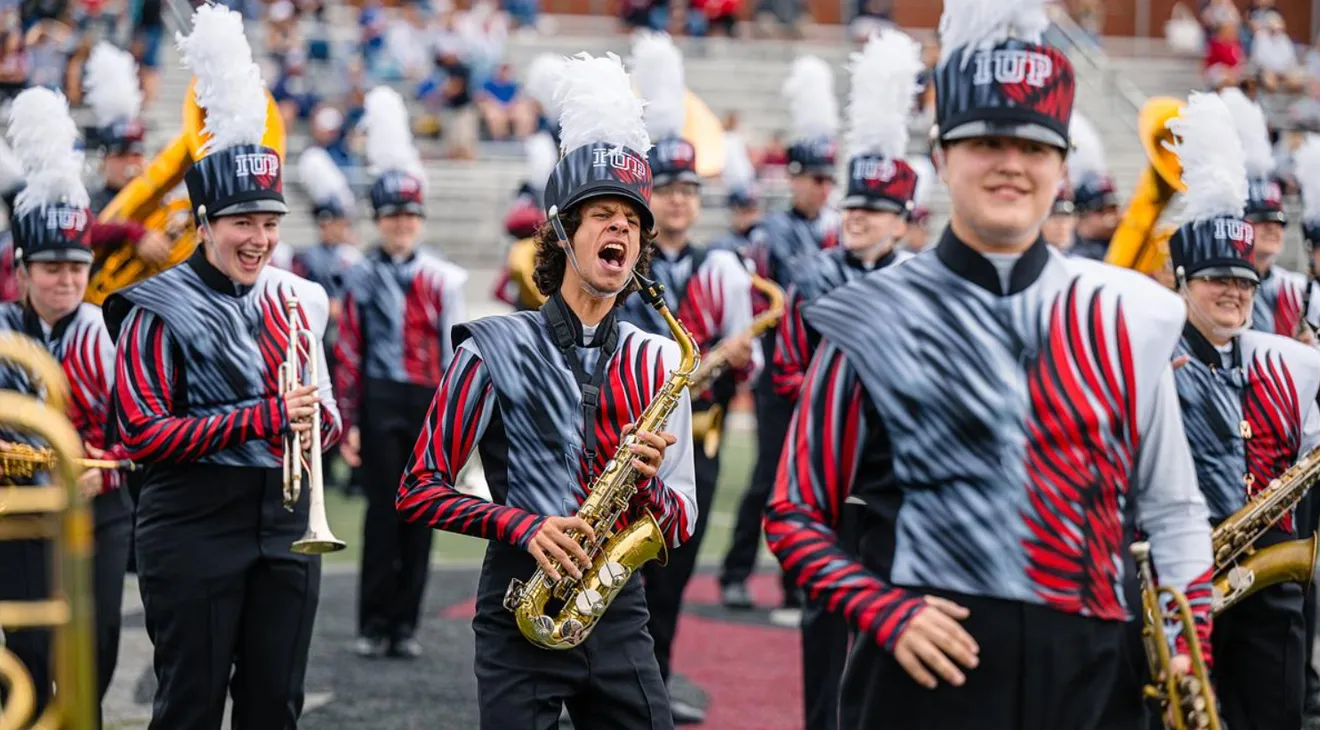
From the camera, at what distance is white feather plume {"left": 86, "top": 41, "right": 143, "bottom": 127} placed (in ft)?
34.8

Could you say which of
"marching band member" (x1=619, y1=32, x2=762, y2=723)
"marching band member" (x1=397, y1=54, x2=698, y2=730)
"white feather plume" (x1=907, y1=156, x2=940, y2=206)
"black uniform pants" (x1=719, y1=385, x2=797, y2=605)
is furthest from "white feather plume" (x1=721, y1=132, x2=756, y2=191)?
"marching band member" (x1=397, y1=54, x2=698, y2=730)

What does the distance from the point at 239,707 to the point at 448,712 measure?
2199 millimetres

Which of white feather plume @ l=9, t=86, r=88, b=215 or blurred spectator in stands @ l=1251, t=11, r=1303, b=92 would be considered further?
blurred spectator in stands @ l=1251, t=11, r=1303, b=92

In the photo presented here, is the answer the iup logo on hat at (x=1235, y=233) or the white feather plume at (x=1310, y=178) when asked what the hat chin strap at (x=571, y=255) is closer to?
the iup logo on hat at (x=1235, y=233)

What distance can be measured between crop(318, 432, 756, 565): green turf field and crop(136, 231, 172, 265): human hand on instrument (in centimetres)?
335

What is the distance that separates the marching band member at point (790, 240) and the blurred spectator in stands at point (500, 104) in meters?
10.7

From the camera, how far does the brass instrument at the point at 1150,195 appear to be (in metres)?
7.50

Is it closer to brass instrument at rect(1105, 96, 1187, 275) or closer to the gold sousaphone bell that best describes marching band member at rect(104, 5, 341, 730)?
the gold sousaphone bell

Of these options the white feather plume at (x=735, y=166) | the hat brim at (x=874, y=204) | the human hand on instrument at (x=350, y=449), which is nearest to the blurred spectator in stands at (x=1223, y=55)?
the white feather plume at (x=735, y=166)

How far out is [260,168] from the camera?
564 centimetres

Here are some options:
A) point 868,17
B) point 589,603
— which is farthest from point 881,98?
point 868,17

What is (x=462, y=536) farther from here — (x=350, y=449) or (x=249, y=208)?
(x=249, y=208)

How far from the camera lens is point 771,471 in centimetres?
964

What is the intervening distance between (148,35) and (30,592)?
15.3m
